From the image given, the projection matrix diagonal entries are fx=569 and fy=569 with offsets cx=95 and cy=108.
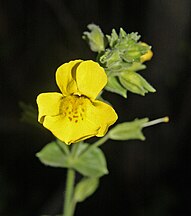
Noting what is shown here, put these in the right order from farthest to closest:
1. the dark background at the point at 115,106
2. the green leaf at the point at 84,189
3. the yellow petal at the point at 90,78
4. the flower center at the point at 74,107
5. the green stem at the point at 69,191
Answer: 1. the dark background at the point at 115,106
2. the green leaf at the point at 84,189
3. the green stem at the point at 69,191
4. the flower center at the point at 74,107
5. the yellow petal at the point at 90,78

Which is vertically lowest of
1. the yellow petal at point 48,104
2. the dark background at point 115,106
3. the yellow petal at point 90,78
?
the dark background at point 115,106

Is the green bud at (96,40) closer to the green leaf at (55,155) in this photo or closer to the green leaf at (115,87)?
the green leaf at (115,87)

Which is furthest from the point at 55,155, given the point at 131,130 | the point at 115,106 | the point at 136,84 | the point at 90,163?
the point at 115,106

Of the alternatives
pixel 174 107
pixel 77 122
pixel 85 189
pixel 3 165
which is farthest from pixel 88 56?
pixel 77 122

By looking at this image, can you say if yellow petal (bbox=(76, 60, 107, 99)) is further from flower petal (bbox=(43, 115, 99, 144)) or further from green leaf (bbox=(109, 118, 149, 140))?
green leaf (bbox=(109, 118, 149, 140))

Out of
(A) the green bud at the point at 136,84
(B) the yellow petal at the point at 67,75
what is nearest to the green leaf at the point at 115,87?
(A) the green bud at the point at 136,84

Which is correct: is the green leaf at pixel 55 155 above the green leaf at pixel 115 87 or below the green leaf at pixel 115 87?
below
